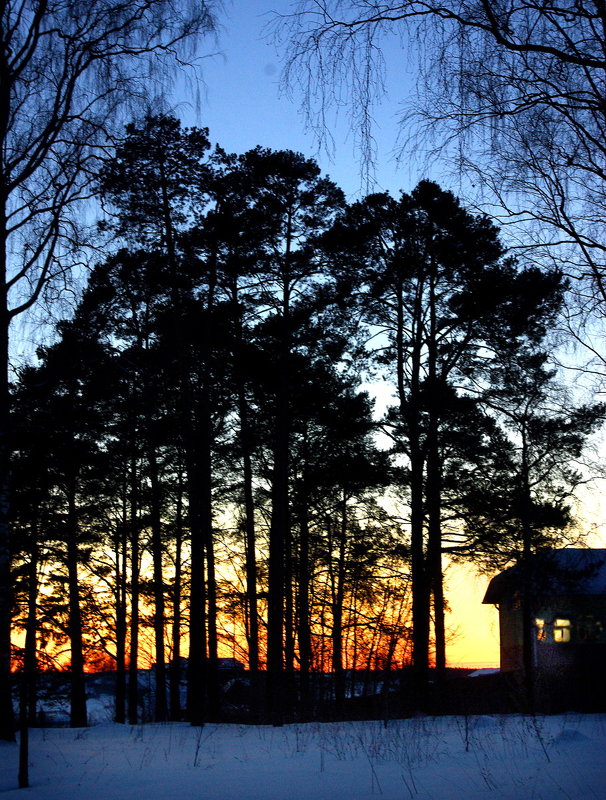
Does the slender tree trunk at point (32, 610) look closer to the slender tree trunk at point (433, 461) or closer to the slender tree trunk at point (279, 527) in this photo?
the slender tree trunk at point (279, 527)

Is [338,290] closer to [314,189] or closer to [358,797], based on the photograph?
[314,189]

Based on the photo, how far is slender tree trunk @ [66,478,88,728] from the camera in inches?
885

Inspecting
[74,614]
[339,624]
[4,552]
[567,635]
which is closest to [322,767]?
[4,552]

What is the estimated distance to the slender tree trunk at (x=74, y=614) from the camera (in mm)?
22484

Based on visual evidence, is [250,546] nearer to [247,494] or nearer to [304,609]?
[247,494]

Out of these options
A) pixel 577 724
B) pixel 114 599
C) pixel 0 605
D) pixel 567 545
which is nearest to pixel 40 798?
pixel 0 605

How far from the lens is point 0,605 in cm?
1065

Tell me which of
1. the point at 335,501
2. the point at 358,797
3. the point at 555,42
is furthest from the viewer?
the point at 335,501

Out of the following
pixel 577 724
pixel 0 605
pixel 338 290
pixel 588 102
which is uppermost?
pixel 338 290

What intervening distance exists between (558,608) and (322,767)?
2924cm

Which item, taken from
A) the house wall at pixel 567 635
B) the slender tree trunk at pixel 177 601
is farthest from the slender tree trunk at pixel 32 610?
the house wall at pixel 567 635

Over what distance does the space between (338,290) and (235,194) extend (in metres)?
3.40

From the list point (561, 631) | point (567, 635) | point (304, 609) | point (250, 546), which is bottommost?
point (567, 635)

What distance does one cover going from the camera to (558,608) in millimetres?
34812
